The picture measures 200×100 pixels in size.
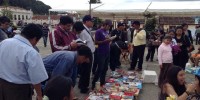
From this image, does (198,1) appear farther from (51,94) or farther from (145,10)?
(51,94)

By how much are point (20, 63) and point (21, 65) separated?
0.03 m

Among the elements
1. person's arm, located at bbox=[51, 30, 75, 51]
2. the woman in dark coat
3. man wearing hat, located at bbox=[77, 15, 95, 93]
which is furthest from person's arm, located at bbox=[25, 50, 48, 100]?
the woman in dark coat

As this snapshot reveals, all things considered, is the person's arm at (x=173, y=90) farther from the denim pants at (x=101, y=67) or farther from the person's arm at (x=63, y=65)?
the denim pants at (x=101, y=67)

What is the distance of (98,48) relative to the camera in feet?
20.4

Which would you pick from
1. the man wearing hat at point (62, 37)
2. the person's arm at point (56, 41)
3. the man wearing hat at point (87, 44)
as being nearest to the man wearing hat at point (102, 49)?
the man wearing hat at point (87, 44)

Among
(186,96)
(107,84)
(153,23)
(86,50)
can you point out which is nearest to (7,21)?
(107,84)

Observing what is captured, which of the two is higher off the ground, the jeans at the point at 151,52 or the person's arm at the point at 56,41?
the person's arm at the point at 56,41

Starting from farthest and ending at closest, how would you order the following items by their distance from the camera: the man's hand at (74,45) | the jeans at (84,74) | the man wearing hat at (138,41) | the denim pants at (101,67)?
the man wearing hat at (138,41) < the denim pants at (101,67) < the jeans at (84,74) < the man's hand at (74,45)

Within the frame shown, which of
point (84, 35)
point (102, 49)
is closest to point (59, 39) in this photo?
point (84, 35)

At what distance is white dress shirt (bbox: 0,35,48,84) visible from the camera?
9.37 ft

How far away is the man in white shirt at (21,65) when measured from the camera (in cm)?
287

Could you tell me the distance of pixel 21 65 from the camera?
2934mm

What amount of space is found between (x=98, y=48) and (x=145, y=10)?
26.3ft

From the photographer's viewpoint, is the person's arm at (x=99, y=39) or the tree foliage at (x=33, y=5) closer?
the person's arm at (x=99, y=39)
